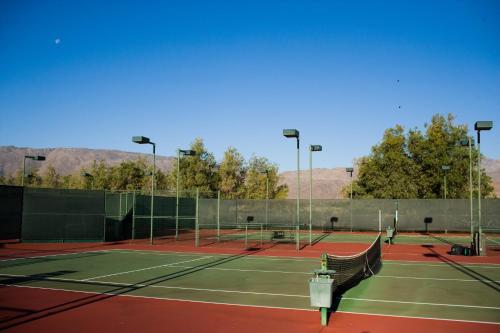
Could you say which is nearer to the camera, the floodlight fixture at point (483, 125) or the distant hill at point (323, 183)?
the floodlight fixture at point (483, 125)

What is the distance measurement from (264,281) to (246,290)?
1.61 m

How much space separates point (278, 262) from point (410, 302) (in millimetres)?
8312

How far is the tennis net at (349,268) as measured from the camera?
1082cm

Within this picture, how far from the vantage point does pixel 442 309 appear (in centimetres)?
991

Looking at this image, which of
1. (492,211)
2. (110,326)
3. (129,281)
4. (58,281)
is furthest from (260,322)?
(492,211)

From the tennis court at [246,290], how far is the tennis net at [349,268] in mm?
316

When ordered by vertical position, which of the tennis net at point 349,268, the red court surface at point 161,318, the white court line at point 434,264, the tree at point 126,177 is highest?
the tree at point 126,177

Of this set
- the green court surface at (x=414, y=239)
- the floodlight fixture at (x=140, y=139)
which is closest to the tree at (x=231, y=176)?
the green court surface at (x=414, y=239)

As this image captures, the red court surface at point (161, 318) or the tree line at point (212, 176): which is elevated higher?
the tree line at point (212, 176)

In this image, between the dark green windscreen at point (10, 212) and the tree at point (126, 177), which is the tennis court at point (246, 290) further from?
the tree at point (126, 177)

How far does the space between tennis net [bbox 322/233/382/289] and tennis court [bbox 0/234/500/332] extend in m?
0.32

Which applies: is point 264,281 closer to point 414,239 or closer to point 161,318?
point 161,318

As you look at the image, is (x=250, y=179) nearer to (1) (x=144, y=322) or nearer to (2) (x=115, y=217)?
(2) (x=115, y=217)

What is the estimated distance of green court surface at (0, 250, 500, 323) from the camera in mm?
10367
